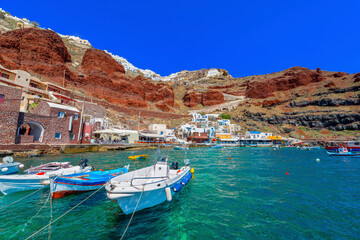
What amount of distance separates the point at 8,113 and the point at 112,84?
54677 millimetres

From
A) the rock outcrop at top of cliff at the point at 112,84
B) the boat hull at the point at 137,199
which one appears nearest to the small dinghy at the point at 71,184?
the boat hull at the point at 137,199

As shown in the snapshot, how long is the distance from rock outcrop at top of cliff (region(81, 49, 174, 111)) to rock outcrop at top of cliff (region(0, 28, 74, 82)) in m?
9.32

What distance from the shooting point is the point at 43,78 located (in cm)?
5575

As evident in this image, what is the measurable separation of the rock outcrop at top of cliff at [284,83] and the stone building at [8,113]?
4893 inches

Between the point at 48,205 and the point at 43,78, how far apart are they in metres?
64.3

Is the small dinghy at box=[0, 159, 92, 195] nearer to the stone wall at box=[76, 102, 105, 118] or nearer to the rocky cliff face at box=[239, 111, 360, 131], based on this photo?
the stone wall at box=[76, 102, 105, 118]

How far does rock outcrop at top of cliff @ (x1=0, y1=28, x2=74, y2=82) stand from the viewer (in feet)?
180

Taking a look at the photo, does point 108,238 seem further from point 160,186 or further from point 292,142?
point 292,142

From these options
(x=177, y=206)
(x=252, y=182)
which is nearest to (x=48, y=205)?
(x=177, y=206)

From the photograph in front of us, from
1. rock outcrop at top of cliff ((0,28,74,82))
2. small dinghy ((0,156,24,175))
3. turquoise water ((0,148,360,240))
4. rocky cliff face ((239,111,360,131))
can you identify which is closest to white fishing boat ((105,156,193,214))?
turquoise water ((0,148,360,240))

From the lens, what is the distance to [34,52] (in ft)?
194

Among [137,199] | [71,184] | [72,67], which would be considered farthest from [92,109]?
[137,199]

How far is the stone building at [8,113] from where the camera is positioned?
68.2 feet

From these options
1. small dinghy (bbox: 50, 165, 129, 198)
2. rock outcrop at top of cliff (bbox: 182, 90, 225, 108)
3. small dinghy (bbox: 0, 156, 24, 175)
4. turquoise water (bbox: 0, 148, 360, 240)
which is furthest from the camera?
rock outcrop at top of cliff (bbox: 182, 90, 225, 108)
